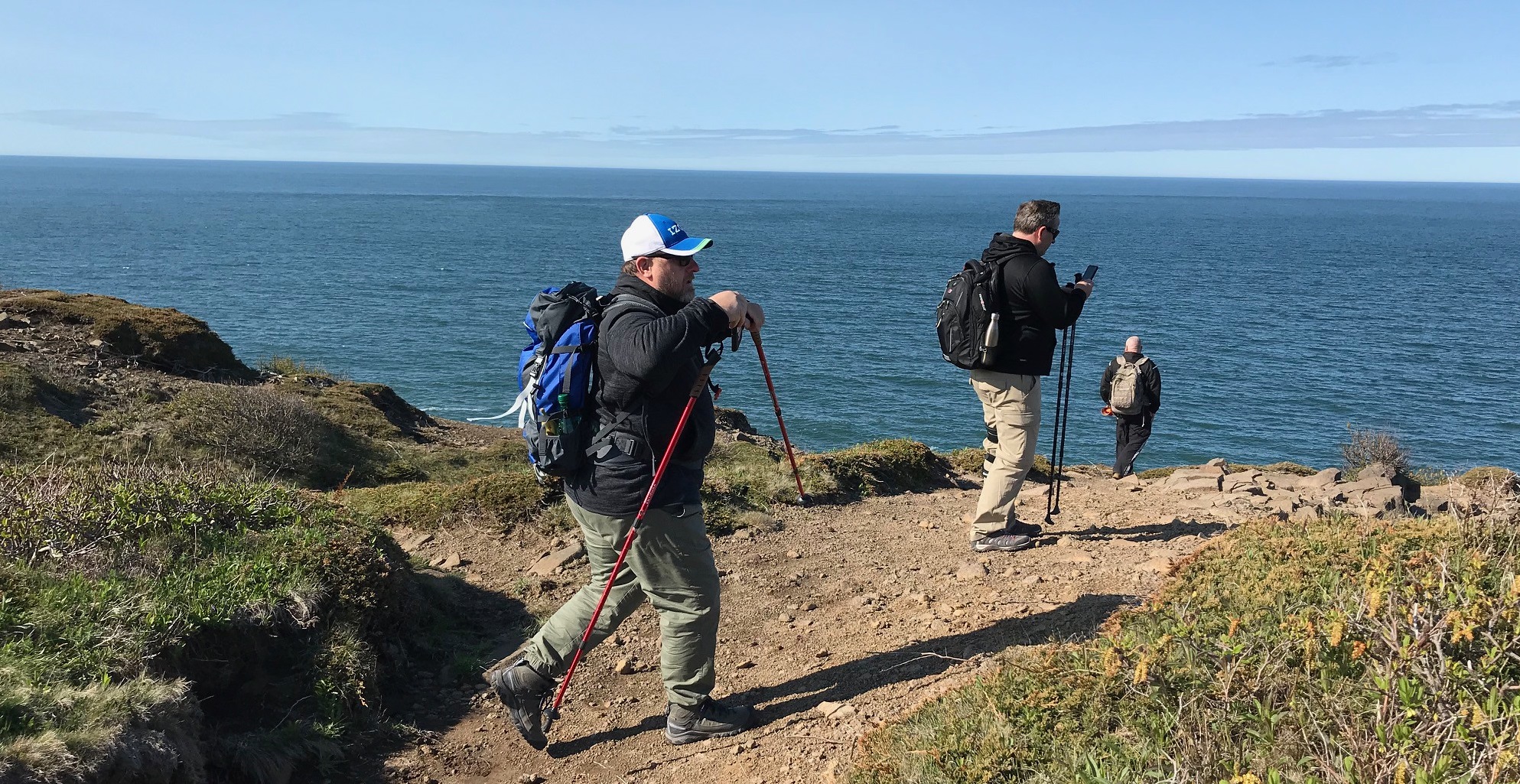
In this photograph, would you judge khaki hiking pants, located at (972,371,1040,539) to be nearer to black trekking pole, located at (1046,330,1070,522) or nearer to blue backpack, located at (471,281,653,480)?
black trekking pole, located at (1046,330,1070,522)

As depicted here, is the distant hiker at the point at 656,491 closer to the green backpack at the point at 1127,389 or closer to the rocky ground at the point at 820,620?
the rocky ground at the point at 820,620

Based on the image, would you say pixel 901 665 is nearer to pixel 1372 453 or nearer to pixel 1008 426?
pixel 1008 426

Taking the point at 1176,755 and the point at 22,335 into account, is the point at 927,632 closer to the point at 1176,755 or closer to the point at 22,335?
the point at 1176,755

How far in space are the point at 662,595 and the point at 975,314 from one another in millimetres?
3443

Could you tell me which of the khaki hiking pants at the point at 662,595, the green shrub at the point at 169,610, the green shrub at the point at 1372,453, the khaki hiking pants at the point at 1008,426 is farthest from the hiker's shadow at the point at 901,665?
the green shrub at the point at 1372,453

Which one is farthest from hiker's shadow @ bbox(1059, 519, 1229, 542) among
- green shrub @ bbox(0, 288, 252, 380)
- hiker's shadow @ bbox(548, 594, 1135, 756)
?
green shrub @ bbox(0, 288, 252, 380)

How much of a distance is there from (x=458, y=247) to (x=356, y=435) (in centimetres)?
7739

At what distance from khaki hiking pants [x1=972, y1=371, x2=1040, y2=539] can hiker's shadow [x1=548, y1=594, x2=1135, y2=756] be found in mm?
1278

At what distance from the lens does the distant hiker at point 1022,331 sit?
6.88 m

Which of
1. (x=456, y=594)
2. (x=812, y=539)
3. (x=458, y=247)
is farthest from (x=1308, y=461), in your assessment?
(x=458, y=247)

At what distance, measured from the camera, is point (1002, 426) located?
285 inches

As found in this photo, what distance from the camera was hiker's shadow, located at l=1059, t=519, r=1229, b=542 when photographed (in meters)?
8.16

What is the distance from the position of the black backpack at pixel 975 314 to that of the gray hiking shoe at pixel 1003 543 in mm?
1423

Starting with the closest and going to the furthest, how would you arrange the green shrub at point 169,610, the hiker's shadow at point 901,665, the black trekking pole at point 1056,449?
the green shrub at point 169,610 → the hiker's shadow at point 901,665 → the black trekking pole at point 1056,449
